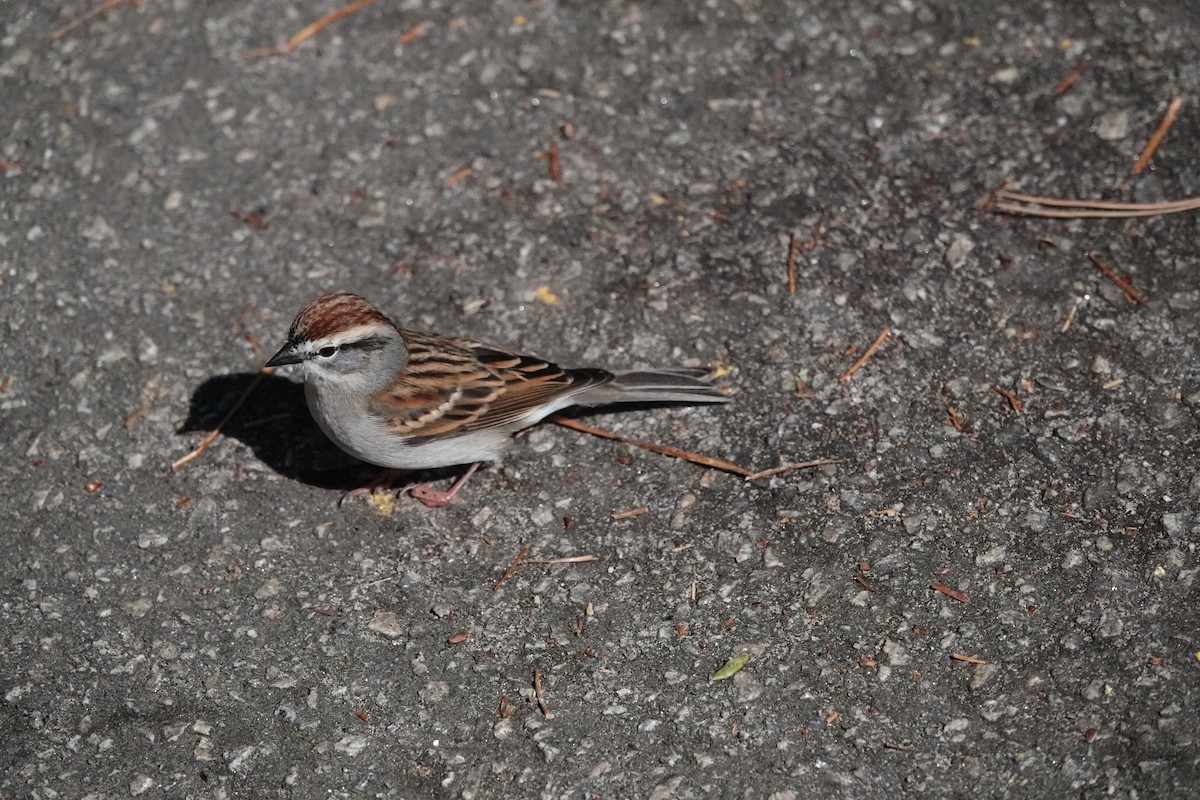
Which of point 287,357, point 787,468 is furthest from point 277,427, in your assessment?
point 787,468

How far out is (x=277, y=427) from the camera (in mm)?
5895

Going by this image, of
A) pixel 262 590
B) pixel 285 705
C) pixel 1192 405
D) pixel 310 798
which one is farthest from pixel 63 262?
pixel 1192 405

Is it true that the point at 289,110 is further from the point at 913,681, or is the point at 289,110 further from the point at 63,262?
the point at 913,681

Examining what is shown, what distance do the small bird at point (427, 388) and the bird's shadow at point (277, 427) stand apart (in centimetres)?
37

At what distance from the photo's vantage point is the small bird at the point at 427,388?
519 cm

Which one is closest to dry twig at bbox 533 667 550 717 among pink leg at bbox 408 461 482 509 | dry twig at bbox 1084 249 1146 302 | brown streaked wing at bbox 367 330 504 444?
pink leg at bbox 408 461 482 509

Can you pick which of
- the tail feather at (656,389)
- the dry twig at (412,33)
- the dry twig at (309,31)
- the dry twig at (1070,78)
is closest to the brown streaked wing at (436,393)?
the tail feather at (656,389)

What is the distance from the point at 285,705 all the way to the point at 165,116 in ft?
13.0

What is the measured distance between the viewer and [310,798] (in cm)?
444

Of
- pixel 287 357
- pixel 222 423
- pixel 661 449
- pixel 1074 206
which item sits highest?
pixel 287 357

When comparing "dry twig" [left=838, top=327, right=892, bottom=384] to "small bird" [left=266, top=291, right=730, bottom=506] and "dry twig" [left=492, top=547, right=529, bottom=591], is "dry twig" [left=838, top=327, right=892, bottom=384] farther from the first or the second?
"dry twig" [left=492, top=547, right=529, bottom=591]

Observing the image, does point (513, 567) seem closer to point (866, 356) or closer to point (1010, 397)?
point (866, 356)

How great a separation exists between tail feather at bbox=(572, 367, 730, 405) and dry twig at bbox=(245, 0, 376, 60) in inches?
133

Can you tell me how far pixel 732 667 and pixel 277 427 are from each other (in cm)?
265
